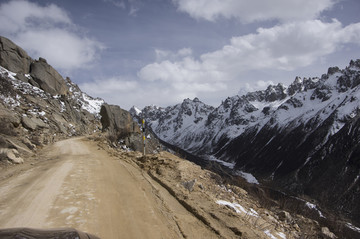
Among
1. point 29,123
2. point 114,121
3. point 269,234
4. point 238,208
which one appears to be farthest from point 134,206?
point 114,121

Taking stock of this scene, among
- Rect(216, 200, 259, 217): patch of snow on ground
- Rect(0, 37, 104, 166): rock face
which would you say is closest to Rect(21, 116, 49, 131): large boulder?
Rect(0, 37, 104, 166): rock face

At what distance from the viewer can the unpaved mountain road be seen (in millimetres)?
5996

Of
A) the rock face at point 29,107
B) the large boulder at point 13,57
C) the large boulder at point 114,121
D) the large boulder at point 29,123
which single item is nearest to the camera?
the rock face at point 29,107

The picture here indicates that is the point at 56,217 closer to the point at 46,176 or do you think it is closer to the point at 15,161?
the point at 46,176

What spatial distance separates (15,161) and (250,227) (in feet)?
42.5

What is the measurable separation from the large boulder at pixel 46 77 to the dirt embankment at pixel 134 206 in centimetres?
4080

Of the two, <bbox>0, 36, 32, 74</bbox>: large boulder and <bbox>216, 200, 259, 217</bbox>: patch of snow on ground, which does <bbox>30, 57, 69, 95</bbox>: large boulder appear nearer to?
<bbox>0, 36, 32, 74</bbox>: large boulder

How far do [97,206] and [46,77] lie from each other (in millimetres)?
49041

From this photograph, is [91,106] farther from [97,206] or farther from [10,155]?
[97,206]

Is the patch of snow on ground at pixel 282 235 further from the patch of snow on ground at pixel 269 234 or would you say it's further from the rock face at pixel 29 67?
the rock face at pixel 29 67

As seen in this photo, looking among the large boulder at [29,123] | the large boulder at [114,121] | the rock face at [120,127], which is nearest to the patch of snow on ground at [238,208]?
the large boulder at [29,123]

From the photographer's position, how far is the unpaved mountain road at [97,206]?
6.00 m

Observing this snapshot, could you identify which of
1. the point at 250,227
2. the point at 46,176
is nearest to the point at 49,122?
the point at 46,176

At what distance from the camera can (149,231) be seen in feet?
19.7
